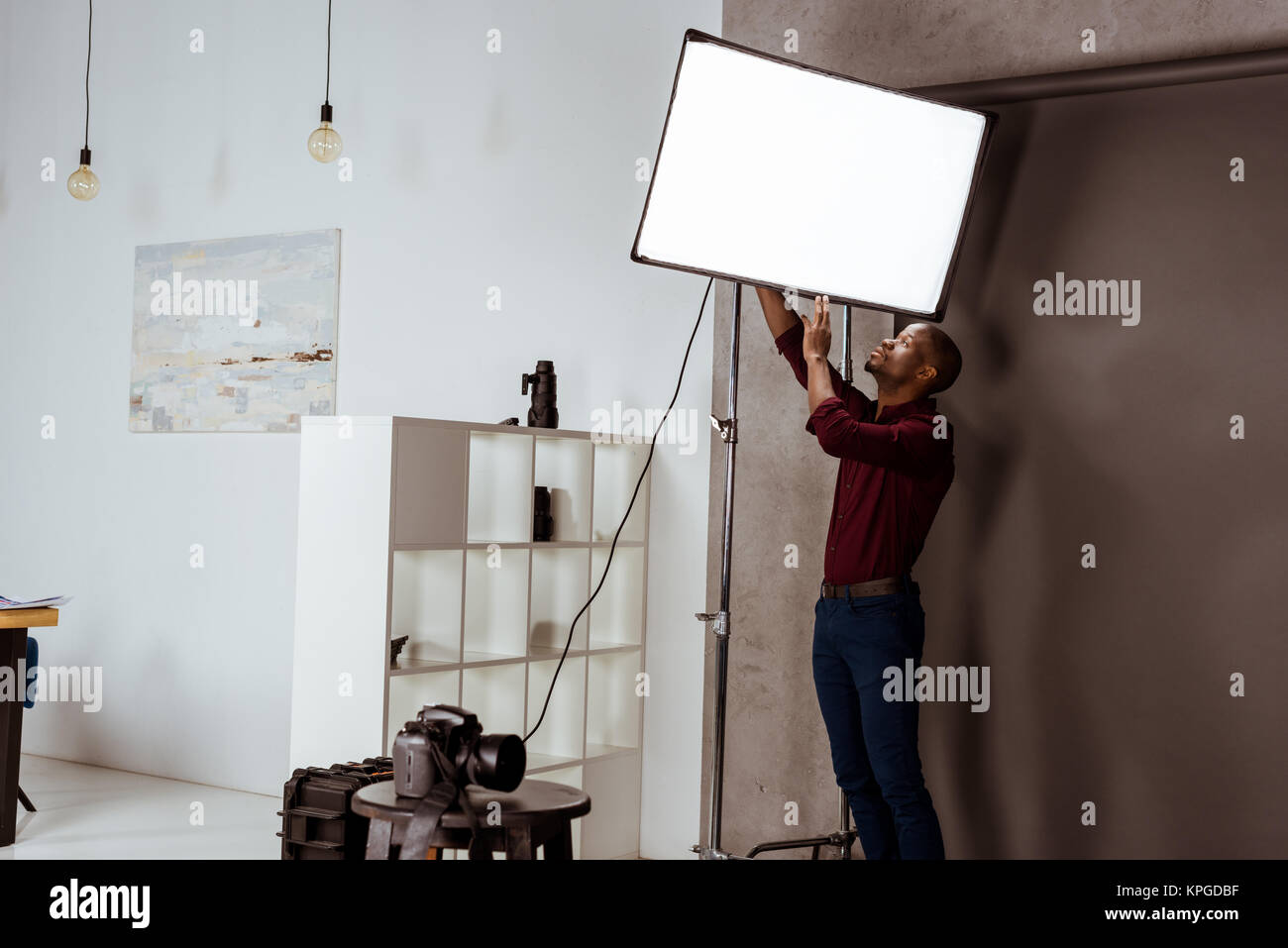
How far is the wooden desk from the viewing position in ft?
12.9

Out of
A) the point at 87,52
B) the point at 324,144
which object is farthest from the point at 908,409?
the point at 87,52

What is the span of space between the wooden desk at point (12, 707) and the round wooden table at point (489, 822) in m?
2.63

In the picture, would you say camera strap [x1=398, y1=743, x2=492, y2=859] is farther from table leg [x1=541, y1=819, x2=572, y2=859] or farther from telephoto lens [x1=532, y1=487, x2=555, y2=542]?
telephoto lens [x1=532, y1=487, x2=555, y2=542]

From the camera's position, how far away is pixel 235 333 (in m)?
5.16

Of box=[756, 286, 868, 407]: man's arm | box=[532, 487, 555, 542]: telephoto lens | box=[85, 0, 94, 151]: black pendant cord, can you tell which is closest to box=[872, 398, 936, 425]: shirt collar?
box=[756, 286, 868, 407]: man's arm

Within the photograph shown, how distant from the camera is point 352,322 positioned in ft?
15.8

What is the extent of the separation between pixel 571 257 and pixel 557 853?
2.79m

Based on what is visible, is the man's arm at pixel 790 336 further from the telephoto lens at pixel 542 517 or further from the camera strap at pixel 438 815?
the camera strap at pixel 438 815

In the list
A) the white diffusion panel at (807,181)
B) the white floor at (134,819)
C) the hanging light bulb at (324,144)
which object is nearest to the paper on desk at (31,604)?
the white floor at (134,819)

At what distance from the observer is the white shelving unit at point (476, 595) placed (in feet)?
10.7

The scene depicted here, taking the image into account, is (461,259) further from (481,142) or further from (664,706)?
(664,706)

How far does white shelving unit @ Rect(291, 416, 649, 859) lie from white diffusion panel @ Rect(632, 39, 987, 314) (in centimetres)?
98

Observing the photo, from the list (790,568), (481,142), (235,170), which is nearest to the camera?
(790,568)
